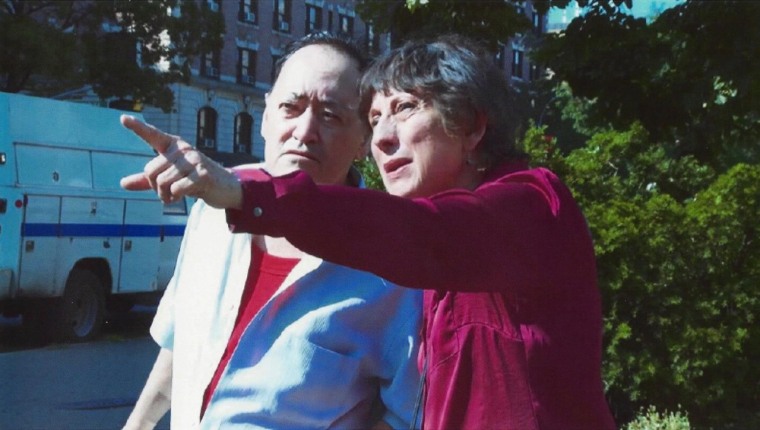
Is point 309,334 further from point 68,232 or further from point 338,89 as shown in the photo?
point 68,232

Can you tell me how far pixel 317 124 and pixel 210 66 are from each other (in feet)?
158

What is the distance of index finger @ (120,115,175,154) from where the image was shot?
172 cm

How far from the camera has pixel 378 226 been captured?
179cm

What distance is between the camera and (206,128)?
166ft

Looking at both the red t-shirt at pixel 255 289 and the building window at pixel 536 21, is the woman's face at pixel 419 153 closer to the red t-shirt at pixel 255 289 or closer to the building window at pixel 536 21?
the red t-shirt at pixel 255 289

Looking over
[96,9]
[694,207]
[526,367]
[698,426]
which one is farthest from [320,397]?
[96,9]

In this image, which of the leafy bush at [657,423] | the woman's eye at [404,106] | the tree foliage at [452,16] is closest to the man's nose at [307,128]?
the woman's eye at [404,106]

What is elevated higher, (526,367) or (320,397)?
(526,367)

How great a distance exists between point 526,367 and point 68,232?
14.3 m

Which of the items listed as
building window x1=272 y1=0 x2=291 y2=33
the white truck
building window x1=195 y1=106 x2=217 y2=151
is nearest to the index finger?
the white truck

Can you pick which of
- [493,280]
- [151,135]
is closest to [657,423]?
[493,280]

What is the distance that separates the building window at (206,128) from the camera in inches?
1959

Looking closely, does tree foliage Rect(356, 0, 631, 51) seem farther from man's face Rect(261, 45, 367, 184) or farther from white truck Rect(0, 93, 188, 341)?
white truck Rect(0, 93, 188, 341)

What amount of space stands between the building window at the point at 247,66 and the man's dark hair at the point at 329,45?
49874mm
